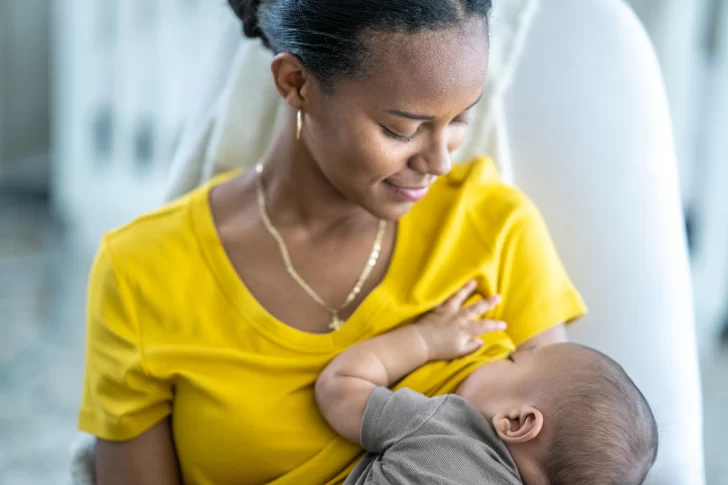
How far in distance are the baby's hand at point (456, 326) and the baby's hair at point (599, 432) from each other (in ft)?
0.58

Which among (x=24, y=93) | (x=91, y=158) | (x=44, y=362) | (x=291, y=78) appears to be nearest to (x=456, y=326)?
(x=291, y=78)

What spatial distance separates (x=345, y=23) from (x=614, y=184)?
0.55 m

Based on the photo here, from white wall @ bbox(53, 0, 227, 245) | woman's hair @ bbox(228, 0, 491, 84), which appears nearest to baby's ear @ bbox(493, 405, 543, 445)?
woman's hair @ bbox(228, 0, 491, 84)

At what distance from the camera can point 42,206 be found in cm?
379

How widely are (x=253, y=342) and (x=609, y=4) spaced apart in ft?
2.70

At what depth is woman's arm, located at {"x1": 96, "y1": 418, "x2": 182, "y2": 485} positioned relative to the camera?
125 centimetres

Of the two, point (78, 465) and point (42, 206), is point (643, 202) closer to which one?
point (78, 465)

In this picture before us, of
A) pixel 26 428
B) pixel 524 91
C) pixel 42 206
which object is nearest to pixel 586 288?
Answer: pixel 524 91

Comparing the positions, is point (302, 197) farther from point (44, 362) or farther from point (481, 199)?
point (44, 362)

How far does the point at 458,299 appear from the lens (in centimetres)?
125

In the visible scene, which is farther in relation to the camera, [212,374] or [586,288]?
[586,288]

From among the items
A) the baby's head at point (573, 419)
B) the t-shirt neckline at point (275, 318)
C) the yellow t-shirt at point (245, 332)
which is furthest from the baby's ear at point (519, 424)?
the t-shirt neckline at point (275, 318)

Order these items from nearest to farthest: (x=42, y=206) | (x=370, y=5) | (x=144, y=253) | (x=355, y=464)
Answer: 1. (x=370, y=5)
2. (x=355, y=464)
3. (x=144, y=253)
4. (x=42, y=206)

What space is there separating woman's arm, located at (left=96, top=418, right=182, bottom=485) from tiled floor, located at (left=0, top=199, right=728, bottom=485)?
1037 millimetres
